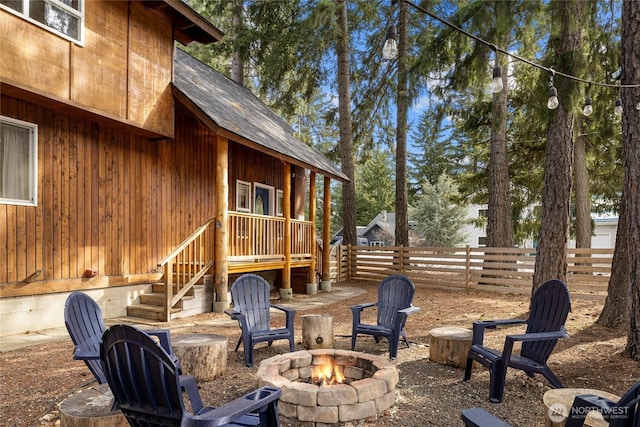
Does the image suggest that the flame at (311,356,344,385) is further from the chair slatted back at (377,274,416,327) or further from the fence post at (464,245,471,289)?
the fence post at (464,245,471,289)

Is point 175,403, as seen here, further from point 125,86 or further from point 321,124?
point 321,124

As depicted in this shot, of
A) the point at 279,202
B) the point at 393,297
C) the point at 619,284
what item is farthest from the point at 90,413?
the point at 279,202

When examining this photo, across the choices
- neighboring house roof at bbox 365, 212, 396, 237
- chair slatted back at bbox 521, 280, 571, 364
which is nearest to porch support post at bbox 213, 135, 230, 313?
chair slatted back at bbox 521, 280, 571, 364

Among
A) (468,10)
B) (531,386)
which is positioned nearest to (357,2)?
(468,10)

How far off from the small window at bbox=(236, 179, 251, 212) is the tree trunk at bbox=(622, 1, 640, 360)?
805cm

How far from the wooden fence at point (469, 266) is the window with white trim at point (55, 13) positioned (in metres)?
9.89

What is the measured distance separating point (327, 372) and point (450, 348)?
1622 millimetres

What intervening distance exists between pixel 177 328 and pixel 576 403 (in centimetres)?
567

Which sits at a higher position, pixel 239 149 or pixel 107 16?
pixel 107 16

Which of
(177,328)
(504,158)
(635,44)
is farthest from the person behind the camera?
(504,158)

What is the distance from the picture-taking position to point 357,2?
1434 cm

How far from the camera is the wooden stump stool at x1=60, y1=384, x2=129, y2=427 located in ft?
8.28

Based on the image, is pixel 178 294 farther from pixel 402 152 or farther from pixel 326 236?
pixel 402 152

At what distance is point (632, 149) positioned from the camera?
15.6 feet
